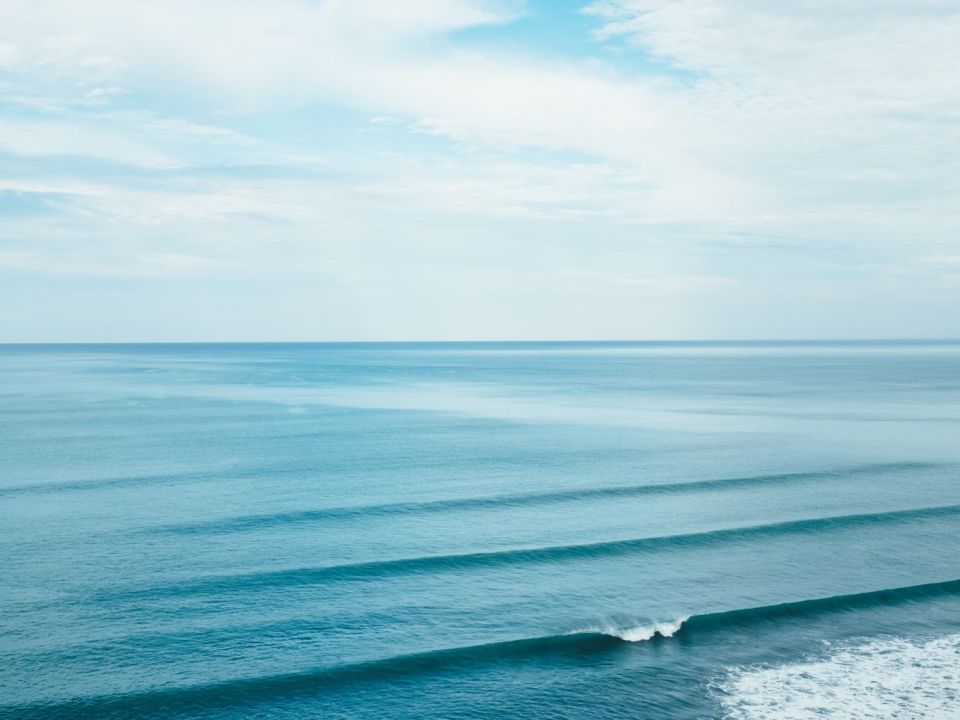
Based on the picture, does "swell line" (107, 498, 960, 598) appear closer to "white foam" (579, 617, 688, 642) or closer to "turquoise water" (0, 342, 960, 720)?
"turquoise water" (0, 342, 960, 720)

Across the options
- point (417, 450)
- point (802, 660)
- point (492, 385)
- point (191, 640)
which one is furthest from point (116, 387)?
point (802, 660)

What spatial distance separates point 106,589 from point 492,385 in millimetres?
142428

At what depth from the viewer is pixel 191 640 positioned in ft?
110

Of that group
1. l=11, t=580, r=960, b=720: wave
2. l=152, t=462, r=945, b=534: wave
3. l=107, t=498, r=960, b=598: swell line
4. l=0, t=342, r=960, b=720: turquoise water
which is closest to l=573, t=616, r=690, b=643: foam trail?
l=11, t=580, r=960, b=720: wave

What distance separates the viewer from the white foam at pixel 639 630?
34.9 metres

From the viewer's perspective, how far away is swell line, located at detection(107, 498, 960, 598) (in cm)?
4009

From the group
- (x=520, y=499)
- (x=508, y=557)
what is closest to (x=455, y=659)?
(x=508, y=557)

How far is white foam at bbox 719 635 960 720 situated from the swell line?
14491 millimetres

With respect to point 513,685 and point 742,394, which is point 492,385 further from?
point 513,685

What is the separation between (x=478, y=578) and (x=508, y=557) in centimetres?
351

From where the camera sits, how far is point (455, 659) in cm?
3278

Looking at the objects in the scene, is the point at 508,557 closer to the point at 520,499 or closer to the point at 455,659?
the point at 455,659

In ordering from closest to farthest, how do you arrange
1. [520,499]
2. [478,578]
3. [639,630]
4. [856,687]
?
[856,687] < [639,630] < [478,578] < [520,499]

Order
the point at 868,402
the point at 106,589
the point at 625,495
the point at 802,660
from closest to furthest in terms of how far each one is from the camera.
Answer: the point at 802,660 < the point at 106,589 < the point at 625,495 < the point at 868,402
